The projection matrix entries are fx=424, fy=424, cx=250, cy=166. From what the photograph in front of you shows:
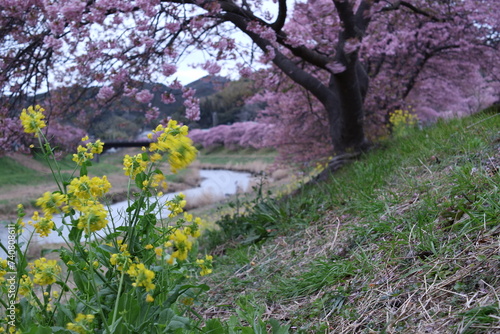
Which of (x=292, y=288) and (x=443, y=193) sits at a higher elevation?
(x=443, y=193)

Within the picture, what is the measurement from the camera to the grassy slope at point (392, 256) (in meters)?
1.60

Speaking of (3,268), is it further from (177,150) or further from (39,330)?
(177,150)

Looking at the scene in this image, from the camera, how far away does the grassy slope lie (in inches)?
63.1

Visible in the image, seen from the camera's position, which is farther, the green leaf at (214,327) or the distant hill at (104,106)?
the distant hill at (104,106)

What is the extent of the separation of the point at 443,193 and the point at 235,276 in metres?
1.38

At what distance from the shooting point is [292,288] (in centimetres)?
219

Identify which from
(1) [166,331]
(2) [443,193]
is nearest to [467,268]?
(2) [443,193]

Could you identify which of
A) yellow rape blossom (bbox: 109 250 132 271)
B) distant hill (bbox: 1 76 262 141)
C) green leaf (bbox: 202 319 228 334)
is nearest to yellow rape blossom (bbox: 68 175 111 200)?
yellow rape blossom (bbox: 109 250 132 271)

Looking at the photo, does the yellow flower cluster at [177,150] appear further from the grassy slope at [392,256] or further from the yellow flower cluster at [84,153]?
the grassy slope at [392,256]

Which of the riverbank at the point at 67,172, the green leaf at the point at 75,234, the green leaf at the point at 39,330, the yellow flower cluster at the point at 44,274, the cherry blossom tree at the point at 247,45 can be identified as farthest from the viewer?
the riverbank at the point at 67,172

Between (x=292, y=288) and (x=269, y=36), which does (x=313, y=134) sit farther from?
(x=292, y=288)

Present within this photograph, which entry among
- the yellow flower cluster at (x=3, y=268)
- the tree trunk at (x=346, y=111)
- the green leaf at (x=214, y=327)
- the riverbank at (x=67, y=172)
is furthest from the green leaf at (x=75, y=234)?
the riverbank at (x=67, y=172)

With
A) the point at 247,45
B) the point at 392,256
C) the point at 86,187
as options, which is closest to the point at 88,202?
the point at 86,187

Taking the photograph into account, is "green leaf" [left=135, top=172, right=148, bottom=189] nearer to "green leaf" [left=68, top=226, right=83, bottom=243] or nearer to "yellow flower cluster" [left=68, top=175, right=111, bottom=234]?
"yellow flower cluster" [left=68, top=175, right=111, bottom=234]
